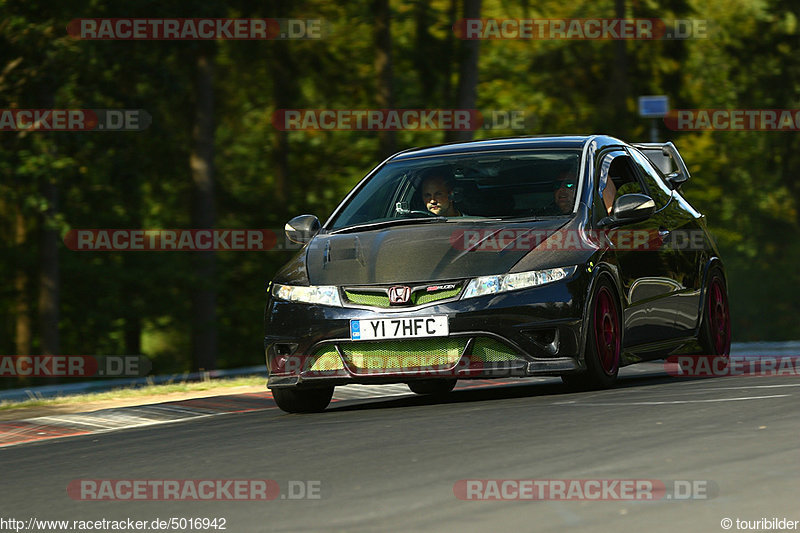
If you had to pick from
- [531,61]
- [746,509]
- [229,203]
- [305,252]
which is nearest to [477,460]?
[746,509]

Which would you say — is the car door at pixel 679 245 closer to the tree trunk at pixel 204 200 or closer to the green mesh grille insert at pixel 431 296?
the green mesh grille insert at pixel 431 296

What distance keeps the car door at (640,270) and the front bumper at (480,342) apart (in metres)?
0.98

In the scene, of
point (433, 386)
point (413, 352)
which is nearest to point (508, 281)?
point (413, 352)

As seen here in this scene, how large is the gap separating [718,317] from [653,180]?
134cm

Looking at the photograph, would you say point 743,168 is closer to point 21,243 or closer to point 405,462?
point 21,243

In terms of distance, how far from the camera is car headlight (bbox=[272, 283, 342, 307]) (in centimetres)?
959

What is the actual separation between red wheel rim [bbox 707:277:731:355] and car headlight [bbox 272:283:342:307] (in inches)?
143

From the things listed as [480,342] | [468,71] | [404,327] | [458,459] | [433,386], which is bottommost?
[433,386]

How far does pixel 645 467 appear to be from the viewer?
6.52 meters

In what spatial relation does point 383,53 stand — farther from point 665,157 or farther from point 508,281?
point 508,281

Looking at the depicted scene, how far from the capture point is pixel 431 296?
9.32 metres

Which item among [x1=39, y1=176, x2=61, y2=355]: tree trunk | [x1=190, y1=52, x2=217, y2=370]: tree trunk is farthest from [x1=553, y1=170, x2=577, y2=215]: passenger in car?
[x1=190, y1=52, x2=217, y2=370]: tree trunk

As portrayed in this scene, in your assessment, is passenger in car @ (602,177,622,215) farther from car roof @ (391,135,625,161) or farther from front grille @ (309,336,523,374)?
front grille @ (309,336,523,374)

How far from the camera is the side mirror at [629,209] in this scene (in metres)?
10.2
